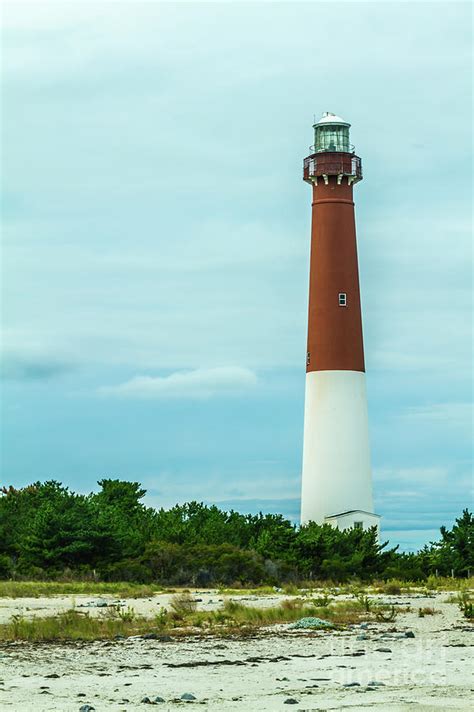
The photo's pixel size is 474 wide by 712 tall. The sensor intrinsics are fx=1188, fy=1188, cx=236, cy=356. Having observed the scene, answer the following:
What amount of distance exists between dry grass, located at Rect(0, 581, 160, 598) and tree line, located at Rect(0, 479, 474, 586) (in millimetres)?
2832

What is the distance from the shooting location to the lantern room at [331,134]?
1866 inches

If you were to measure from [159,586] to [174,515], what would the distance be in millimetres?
14911

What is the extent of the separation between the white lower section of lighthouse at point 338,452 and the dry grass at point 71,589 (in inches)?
471

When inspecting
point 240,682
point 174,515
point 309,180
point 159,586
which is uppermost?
point 309,180

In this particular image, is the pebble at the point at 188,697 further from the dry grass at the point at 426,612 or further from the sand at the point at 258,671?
the dry grass at the point at 426,612

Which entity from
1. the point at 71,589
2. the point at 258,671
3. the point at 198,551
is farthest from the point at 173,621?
the point at 198,551

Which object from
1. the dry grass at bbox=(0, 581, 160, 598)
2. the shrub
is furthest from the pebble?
the dry grass at bbox=(0, 581, 160, 598)

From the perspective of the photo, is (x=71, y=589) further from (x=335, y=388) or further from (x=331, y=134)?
(x=331, y=134)

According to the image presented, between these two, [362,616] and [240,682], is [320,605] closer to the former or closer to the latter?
[362,616]

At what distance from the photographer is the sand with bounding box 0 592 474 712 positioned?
1399cm

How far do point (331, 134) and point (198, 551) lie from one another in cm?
1914

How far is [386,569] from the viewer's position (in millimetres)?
39500

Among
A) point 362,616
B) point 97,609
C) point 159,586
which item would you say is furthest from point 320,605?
point 159,586

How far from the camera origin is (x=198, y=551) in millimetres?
37312
